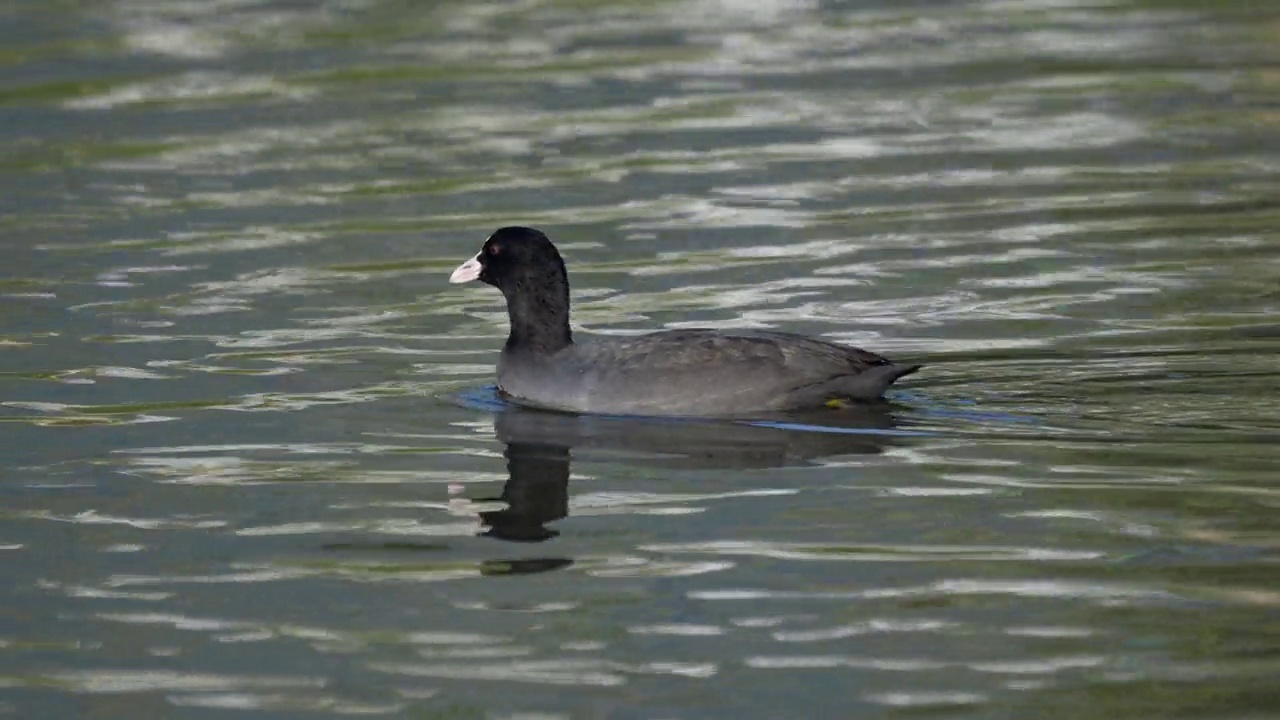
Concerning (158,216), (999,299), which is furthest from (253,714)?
(158,216)

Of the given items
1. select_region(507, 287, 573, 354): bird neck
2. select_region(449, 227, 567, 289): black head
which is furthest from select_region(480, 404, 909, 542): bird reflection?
select_region(449, 227, 567, 289): black head

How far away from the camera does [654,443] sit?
10961 millimetres

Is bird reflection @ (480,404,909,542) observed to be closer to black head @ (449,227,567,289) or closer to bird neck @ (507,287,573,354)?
bird neck @ (507,287,573,354)

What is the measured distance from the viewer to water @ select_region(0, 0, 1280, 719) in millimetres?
7938

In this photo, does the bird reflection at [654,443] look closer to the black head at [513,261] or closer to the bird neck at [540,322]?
the bird neck at [540,322]

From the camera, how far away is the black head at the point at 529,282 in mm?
12219

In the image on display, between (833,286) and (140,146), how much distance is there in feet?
26.0

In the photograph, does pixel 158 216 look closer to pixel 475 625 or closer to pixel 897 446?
pixel 897 446

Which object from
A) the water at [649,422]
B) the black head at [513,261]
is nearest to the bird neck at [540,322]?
the black head at [513,261]

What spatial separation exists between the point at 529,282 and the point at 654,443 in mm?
1699

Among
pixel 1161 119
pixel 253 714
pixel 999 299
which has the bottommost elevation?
pixel 253 714

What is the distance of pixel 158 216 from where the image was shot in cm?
1728

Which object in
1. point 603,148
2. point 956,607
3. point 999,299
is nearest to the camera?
point 956,607

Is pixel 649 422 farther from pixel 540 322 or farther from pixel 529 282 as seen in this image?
pixel 529 282
